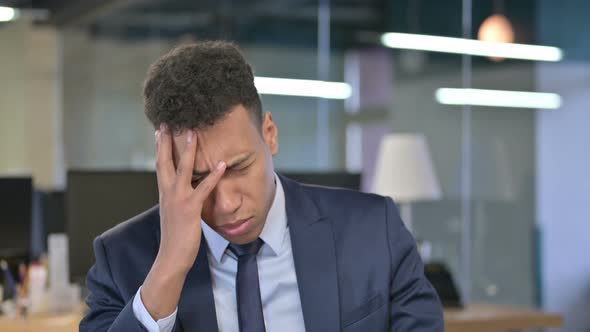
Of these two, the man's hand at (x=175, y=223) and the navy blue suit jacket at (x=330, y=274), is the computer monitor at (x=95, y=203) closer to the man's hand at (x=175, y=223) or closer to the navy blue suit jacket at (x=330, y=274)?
the navy blue suit jacket at (x=330, y=274)

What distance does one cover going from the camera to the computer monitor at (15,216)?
11.8 feet

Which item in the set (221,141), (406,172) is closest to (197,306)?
(221,141)

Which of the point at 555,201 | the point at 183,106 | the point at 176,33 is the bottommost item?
the point at 555,201

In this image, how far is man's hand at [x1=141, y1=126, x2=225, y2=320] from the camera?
155 centimetres

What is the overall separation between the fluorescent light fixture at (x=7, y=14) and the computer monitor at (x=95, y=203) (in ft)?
21.2

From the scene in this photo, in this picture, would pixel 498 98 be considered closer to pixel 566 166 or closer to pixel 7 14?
pixel 566 166

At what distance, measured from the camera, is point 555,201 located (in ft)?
17.5

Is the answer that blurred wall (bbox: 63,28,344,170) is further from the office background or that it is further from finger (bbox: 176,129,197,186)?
finger (bbox: 176,129,197,186)

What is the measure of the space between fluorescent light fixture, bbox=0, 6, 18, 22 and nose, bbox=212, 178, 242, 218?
8.14m

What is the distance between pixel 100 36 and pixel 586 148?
215 inches

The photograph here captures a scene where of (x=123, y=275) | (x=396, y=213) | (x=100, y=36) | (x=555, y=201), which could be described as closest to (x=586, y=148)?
(x=555, y=201)

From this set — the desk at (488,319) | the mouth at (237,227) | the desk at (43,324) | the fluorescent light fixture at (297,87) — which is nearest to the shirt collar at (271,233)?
the mouth at (237,227)

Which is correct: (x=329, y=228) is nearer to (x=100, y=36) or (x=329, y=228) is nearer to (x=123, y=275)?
(x=123, y=275)

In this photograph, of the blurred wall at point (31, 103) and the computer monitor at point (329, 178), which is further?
the blurred wall at point (31, 103)
